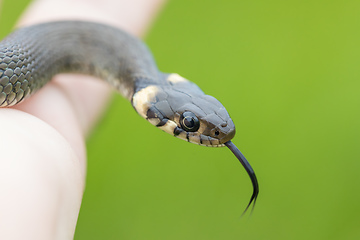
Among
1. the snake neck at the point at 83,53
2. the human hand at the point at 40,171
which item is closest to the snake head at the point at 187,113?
the snake neck at the point at 83,53

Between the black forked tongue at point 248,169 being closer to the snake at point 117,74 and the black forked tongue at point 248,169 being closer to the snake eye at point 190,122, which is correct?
the snake at point 117,74

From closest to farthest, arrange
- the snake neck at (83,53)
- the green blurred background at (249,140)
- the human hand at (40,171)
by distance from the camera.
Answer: the human hand at (40,171) < the snake neck at (83,53) < the green blurred background at (249,140)

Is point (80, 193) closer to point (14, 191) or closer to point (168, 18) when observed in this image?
point (14, 191)

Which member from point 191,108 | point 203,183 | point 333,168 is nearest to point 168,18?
point 203,183

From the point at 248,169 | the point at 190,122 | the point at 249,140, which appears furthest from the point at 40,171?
the point at 249,140

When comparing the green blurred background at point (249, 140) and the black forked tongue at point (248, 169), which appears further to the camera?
the green blurred background at point (249, 140)

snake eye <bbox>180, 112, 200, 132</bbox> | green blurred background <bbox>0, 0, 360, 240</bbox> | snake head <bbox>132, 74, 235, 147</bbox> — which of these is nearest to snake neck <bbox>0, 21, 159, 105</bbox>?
snake head <bbox>132, 74, 235, 147</bbox>
